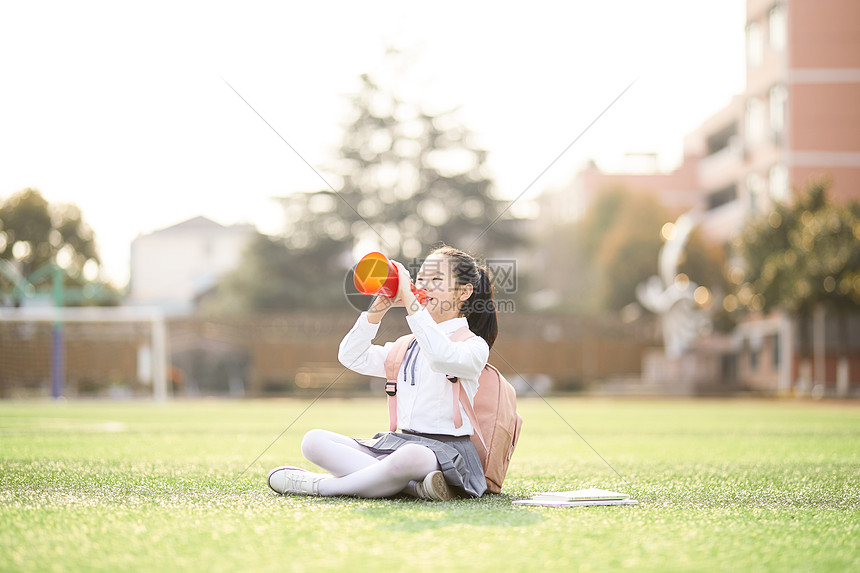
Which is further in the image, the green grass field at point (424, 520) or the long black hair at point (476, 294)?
the long black hair at point (476, 294)

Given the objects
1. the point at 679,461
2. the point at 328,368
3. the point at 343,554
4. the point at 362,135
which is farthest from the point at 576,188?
the point at 343,554

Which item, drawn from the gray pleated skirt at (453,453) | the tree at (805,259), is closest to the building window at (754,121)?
the tree at (805,259)

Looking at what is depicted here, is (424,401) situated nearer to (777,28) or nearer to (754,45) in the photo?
(777,28)

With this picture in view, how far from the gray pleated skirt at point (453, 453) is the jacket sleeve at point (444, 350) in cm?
27

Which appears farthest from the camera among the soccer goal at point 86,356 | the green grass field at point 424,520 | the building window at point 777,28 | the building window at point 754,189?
the building window at point 754,189

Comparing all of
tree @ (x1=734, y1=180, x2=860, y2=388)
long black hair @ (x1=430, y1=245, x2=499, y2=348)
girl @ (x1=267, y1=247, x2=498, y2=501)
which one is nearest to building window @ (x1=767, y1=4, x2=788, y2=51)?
tree @ (x1=734, y1=180, x2=860, y2=388)

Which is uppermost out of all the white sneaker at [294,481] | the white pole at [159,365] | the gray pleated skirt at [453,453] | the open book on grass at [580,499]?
the gray pleated skirt at [453,453]

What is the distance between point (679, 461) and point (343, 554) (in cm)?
414

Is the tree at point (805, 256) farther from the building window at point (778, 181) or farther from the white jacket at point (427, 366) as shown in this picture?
the white jacket at point (427, 366)

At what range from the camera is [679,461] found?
20.5 ft

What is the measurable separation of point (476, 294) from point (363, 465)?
80 centimetres

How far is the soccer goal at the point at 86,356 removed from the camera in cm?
2414

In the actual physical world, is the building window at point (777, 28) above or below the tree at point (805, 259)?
above

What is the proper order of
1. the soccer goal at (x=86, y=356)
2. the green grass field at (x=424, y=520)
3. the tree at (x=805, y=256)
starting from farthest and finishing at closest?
the soccer goal at (x=86, y=356), the tree at (x=805, y=256), the green grass field at (x=424, y=520)
